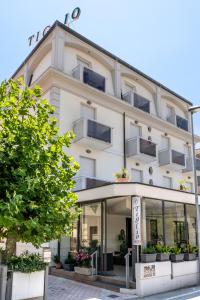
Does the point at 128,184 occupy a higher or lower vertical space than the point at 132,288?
higher

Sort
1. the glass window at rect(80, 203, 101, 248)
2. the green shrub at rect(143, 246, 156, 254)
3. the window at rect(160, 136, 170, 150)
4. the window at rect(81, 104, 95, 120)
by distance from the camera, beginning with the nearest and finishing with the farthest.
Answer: the green shrub at rect(143, 246, 156, 254) < the glass window at rect(80, 203, 101, 248) < the window at rect(81, 104, 95, 120) < the window at rect(160, 136, 170, 150)

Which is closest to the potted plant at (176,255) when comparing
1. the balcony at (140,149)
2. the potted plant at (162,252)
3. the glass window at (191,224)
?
the potted plant at (162,252)

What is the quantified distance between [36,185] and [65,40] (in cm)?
1242

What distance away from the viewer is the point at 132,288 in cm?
927

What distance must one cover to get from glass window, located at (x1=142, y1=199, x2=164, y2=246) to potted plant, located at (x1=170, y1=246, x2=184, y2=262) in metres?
0.57

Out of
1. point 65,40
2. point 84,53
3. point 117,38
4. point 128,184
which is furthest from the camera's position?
point 84,53

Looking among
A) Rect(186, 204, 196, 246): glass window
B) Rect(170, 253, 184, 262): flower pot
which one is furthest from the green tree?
Rect(186, 204, 196, 246): glass window

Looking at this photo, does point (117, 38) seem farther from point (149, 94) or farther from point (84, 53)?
point (149, 94)

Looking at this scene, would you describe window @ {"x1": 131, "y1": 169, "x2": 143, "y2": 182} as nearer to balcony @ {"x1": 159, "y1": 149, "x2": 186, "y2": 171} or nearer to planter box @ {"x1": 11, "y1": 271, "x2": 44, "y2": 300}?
balcony @ {"x1": 159, "y1": 149, "x2": 186, "y2": 171}

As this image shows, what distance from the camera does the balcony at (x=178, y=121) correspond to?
22859 millimetres

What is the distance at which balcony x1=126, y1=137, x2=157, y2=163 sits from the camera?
18.2 metres

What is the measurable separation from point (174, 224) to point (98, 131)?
649cm

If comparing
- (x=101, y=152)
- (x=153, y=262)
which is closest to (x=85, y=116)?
(x=101, y=152)

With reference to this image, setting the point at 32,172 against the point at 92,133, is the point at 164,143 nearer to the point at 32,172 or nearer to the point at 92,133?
the point at 92,133
